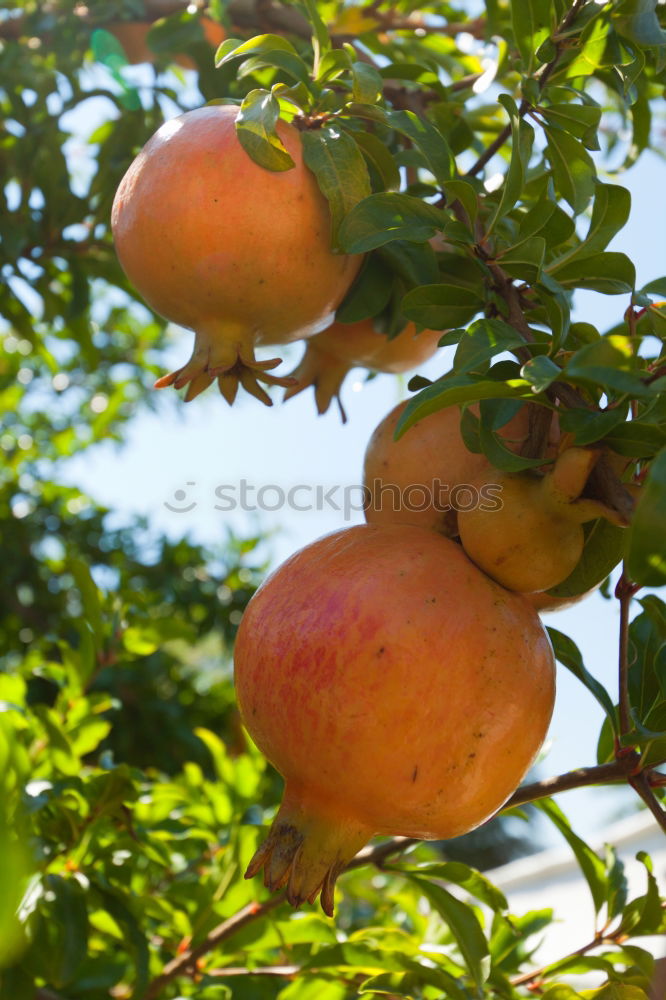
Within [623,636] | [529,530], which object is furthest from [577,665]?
[529,530]

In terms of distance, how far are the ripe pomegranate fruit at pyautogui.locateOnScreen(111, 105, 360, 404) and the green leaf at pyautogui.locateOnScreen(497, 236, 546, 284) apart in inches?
6.1

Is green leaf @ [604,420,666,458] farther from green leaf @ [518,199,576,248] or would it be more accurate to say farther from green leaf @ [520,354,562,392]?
green leaf @ [518,199,576,248]

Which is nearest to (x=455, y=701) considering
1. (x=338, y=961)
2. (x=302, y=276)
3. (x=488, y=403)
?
(x=488, y=403)

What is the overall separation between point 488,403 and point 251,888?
0.83m

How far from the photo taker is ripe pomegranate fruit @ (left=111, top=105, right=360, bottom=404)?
2.81 feet

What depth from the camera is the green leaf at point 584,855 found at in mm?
1109

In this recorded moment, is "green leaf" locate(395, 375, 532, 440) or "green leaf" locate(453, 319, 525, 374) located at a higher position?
"green leaf" locate(453, 319, 525, 374)

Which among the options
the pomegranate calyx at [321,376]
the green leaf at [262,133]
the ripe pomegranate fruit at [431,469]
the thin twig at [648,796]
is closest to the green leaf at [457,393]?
the ripe pomegranate fruit at [431,469]

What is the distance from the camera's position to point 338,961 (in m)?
1.16

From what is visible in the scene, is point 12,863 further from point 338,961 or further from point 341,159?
point 338,961

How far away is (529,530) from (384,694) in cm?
17

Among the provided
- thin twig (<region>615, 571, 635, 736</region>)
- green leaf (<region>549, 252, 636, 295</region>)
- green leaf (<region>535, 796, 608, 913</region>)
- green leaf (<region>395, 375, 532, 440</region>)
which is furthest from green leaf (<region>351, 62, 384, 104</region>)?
green leaf (<region>535, 796, 608, 913</region>)

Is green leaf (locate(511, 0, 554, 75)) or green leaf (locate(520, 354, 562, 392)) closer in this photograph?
green leaf (locate(520, 354, 562, 392))

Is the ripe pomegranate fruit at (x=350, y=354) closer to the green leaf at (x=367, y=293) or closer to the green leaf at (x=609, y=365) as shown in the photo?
the green leaf at (x=367, y=293)
